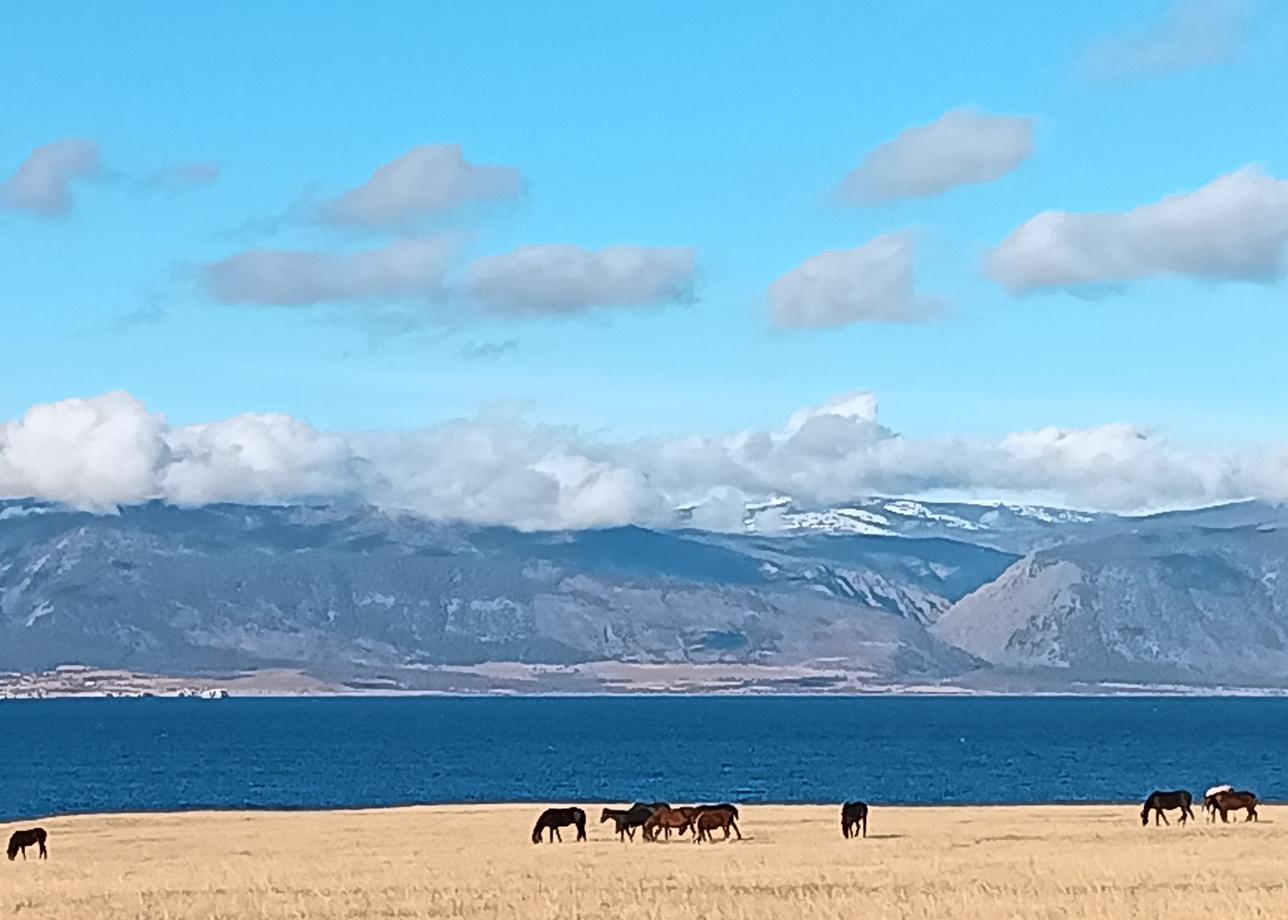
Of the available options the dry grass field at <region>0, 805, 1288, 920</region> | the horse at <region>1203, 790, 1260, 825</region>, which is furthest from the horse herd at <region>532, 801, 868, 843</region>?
the horse at <region>1203, 790, 1260, 825</region>

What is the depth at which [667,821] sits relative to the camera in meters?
70.8

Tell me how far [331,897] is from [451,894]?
276 centimetres

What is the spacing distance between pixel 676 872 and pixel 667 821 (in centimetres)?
1477

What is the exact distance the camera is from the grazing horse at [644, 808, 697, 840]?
70.8 metres

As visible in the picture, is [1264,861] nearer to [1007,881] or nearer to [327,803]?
[1007,881]

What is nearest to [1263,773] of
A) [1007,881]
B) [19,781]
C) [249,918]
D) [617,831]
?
[19,781]

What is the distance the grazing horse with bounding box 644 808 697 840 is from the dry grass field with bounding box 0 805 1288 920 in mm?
998

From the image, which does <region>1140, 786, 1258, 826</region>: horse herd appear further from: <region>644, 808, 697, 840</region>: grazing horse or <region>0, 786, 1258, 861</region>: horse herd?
<region>644, 808, 697, 840</region>: grazing horse

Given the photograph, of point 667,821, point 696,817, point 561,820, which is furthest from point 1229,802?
point 561,820

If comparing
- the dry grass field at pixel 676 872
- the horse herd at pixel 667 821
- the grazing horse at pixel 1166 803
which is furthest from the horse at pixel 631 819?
the grazing horse at pixel 1166 803

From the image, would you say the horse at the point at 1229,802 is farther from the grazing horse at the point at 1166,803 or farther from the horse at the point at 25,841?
the horse at the point at 25,841

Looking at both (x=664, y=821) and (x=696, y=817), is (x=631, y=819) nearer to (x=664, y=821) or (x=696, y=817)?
(x=664, y=821)

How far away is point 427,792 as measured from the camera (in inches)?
6216

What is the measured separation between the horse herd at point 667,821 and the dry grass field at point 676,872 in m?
0.98
